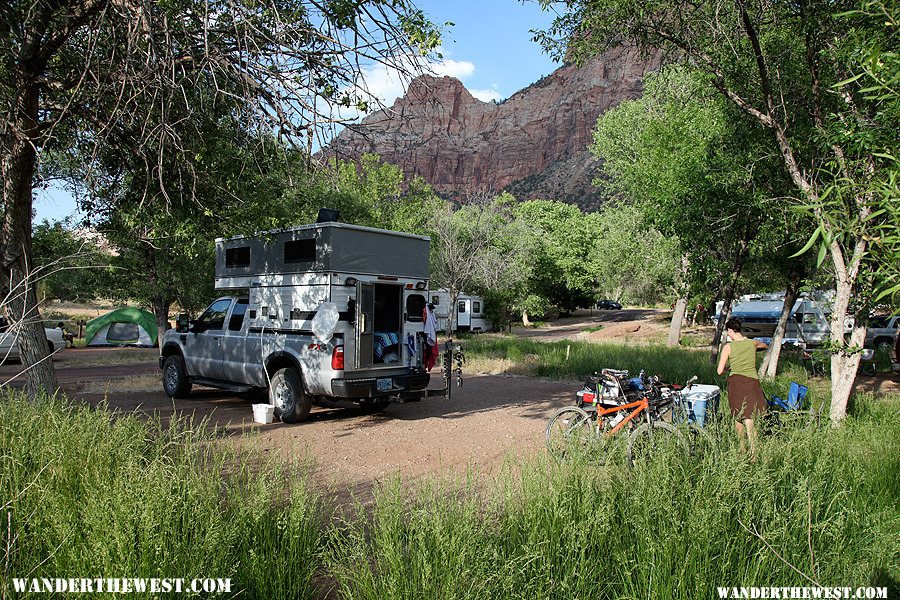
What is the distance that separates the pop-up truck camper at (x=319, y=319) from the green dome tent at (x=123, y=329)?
18985mm

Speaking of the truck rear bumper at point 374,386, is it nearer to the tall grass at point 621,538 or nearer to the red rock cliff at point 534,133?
the tall grass at point 621,538

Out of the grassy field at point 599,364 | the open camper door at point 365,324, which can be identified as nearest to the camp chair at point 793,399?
the grassy field at point 599,364

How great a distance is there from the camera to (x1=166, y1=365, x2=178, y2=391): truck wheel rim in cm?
1143

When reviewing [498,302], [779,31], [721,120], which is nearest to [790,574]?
[779,31]

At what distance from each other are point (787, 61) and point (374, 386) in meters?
8.72

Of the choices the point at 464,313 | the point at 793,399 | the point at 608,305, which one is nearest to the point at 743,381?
the point at 793,399

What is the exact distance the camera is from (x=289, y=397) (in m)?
9.12

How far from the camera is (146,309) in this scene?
99.0 feet

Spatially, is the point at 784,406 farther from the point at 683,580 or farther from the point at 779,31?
the point at 779,31

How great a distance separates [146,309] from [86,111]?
2606cm

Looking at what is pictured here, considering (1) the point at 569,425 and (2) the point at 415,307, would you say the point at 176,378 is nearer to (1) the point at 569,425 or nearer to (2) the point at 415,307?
(2) the point at 415,307

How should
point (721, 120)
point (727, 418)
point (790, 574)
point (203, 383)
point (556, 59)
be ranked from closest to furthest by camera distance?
point (790, 574) → point (727, 418) → point (556, 59) → point (203, 383) → point (721, 120)

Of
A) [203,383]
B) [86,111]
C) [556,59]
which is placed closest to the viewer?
[86,111]

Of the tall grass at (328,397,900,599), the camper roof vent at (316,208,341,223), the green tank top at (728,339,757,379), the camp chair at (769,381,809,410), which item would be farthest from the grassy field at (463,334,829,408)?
the camper roof vent at (316,208,341,223)
